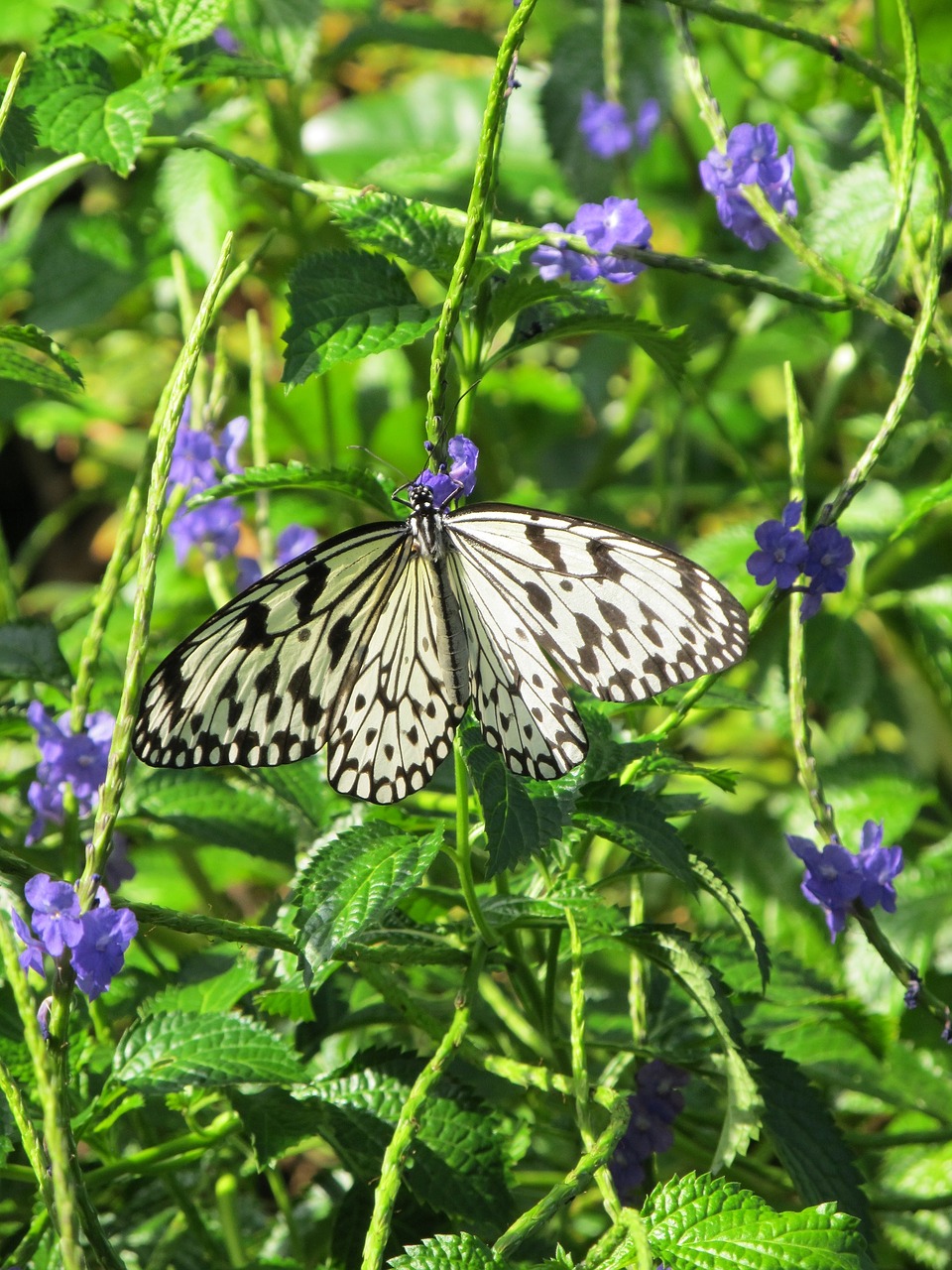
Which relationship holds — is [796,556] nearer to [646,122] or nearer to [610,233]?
[610,233]

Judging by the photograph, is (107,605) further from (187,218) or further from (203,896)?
(187,218)

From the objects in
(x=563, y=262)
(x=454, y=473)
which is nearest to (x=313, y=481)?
(x=454, y=473)

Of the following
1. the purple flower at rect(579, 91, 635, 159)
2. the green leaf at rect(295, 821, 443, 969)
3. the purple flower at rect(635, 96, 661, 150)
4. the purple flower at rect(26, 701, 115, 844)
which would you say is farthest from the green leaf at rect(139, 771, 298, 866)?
the purple flower at rect(635, 96, 661, 150)

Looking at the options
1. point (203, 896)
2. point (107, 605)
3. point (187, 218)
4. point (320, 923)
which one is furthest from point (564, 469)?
point (320, 923)

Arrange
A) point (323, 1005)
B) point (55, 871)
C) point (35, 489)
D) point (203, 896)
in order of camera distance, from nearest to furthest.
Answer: point (323, 1005), point (55, 871), point (203, 896), point (35, 489)

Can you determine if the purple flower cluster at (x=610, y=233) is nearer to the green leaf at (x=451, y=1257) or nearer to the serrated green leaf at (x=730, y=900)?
the serrated green leaf at (x=730, y=900)

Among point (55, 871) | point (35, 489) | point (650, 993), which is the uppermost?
point (35, 489)
